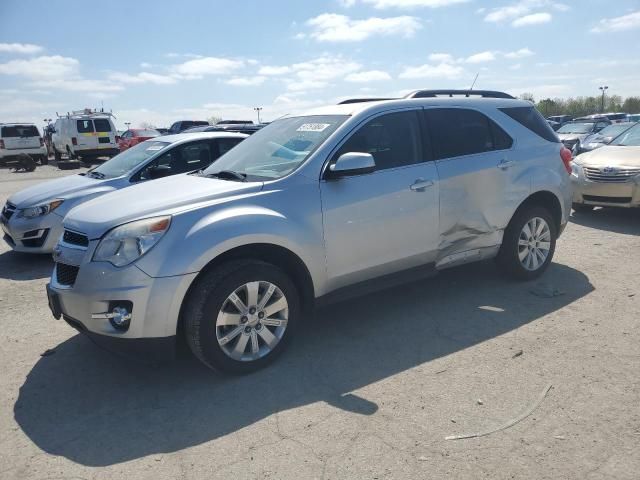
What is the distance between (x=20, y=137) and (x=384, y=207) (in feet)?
80.6

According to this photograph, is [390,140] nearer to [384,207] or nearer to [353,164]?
[384,207]

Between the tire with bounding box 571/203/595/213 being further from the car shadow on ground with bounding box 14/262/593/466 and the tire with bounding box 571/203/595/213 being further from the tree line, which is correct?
the tree line

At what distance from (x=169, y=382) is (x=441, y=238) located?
8.10 feet

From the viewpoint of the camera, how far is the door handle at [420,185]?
4195 mm

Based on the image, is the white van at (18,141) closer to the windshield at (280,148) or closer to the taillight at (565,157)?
the windshield at (280,148)

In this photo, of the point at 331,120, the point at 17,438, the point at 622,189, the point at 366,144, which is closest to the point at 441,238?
the point at 366,144

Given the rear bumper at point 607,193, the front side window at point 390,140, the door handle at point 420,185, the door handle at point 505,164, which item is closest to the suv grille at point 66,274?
the front side window at point 390,140

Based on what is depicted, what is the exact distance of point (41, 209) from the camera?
21.4 feet

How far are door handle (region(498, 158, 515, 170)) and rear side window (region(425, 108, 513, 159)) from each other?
5.5 inches

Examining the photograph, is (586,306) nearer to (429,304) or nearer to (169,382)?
(429,304)

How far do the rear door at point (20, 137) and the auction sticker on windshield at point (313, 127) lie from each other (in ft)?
77.4

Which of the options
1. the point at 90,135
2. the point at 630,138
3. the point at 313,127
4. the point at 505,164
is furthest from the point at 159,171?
the point at 90,135

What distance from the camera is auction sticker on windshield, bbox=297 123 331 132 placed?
416cm

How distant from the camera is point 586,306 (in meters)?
4.55
